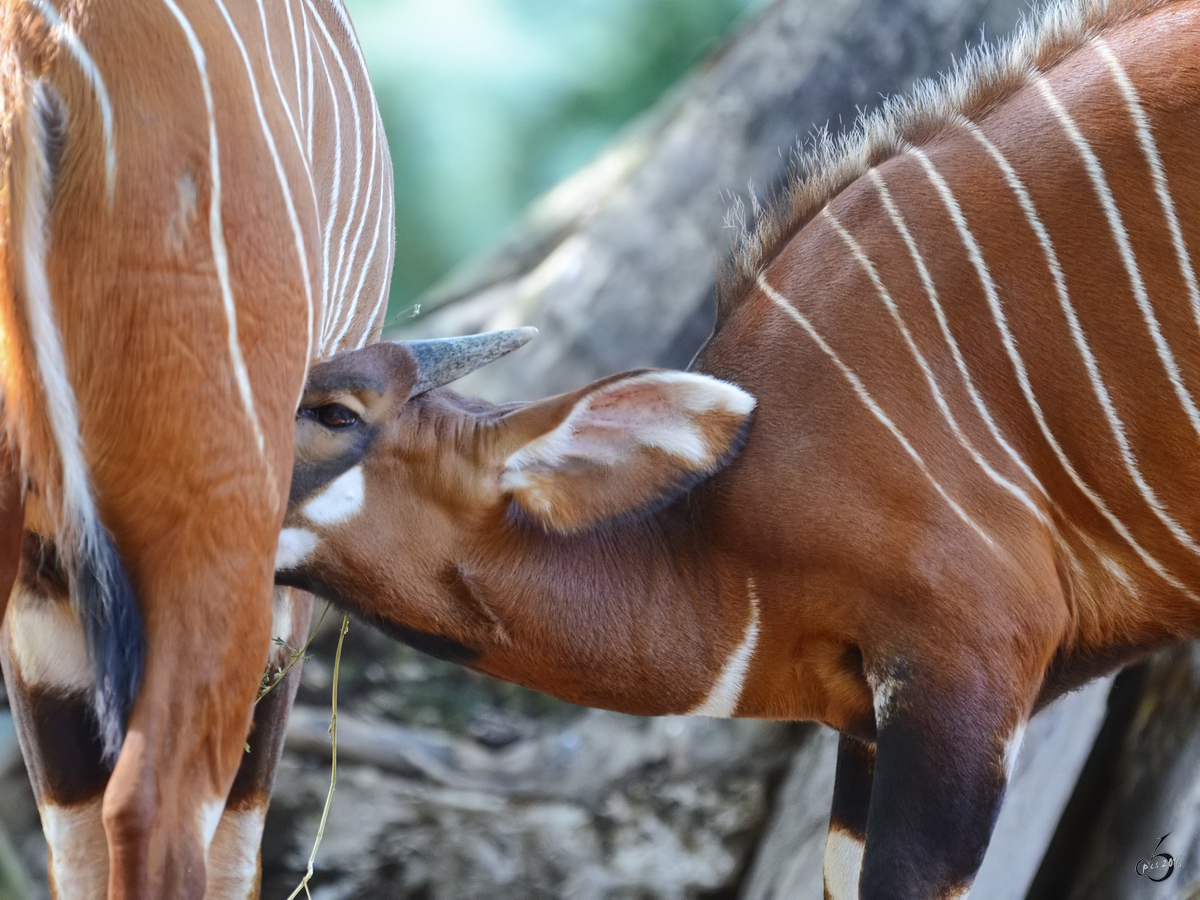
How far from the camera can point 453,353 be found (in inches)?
69.3

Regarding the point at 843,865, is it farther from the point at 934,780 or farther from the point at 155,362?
the point at 155,362

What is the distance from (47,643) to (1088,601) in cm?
141

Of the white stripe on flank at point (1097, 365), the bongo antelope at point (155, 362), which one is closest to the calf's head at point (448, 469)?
the bongo antelope at point (155, 362)

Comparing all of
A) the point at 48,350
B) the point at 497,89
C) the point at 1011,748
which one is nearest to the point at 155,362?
the point at 48,350

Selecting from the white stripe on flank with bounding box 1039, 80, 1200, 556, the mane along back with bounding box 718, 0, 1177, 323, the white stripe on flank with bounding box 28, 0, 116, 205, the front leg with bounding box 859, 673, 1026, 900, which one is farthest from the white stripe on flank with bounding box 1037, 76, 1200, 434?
the white stripe on flank with bounding box 28, 0, 116, 205

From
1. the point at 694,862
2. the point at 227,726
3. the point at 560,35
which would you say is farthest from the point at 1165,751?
the point at 560,35

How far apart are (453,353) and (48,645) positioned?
651 mm

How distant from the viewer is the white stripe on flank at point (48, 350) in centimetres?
117

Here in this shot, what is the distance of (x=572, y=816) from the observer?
307cm

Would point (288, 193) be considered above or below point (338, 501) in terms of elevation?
above

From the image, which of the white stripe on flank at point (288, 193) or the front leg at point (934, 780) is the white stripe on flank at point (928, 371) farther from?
the white stripe on flank at point (288, 193)

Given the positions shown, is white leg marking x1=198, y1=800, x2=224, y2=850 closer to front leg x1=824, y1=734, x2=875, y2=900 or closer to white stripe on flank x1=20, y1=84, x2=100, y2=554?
white stripe on flank x1=20, y1=84, x2=100, y2=554

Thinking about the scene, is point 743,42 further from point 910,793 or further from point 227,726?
point 227,726

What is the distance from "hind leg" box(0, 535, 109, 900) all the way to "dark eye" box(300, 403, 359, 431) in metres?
0.39
